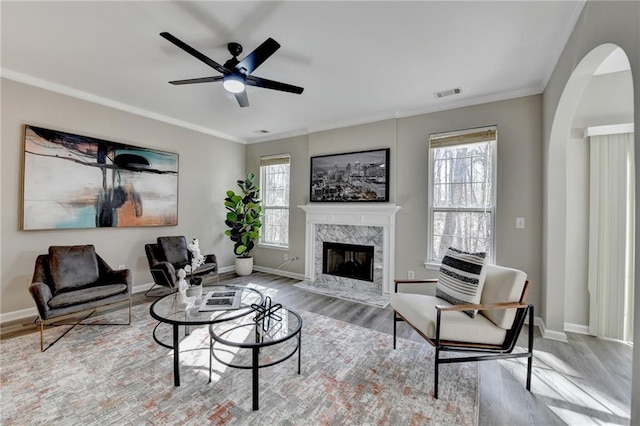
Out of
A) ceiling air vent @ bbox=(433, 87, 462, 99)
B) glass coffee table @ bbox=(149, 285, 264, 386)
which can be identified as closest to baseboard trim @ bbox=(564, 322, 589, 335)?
ceiling air vent @ bbox=(433, 87, 462, 99)

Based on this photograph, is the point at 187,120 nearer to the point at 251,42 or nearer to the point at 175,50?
the point at 175,50

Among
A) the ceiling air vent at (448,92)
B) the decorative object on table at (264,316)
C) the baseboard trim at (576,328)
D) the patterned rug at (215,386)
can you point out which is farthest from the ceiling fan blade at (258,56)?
the baseboard trim at (576,328)

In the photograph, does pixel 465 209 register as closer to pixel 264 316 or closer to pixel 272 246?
pixel 264 316

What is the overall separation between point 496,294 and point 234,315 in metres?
2.06

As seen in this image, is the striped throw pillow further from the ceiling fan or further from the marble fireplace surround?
the ceiling fan

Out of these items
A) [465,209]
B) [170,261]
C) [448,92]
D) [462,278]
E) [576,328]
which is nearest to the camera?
[462,278]

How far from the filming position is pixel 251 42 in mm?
2373

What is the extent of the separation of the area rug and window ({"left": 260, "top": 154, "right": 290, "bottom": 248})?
1.11 metres

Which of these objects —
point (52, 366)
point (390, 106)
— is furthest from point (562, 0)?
point (52, 366)

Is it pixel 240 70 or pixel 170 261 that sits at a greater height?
pixel 240 70

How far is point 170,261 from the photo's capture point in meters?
4.00

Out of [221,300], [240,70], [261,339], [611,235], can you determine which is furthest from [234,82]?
[611,235]

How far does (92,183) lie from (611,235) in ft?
19.8

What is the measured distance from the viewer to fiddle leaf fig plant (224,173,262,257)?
16.3ft
